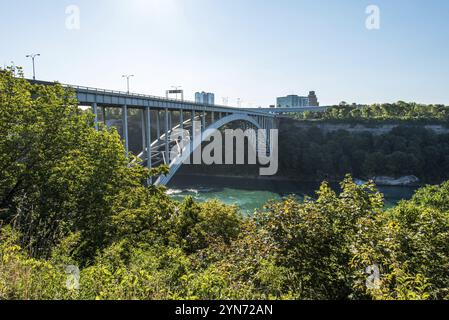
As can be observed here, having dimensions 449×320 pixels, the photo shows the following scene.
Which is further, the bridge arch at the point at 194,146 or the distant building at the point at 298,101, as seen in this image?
the distant building at the point at 298,101

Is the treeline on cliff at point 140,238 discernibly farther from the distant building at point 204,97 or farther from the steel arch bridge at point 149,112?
the distant building at point 204,97

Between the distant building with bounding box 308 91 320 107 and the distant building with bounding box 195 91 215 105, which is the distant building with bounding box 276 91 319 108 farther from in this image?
the distant building with bounding box 195 91 215 105

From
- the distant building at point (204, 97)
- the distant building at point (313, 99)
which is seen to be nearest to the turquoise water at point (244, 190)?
the distant building at point (204, 97)

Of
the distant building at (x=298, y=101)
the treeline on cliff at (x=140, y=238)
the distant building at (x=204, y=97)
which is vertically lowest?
the treeline on cliff at (x=140, y=238)

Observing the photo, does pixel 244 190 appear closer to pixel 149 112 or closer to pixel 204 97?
pixel 149 112

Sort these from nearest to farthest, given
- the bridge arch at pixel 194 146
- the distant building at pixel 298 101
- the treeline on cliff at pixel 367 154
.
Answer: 1. the bridge arch at pixel 194 146
2. the treeline on cliff at pixel 367 154
3. the distant building at pixel 298 101

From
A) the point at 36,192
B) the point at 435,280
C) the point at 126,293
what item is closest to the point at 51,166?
the point at 36,192

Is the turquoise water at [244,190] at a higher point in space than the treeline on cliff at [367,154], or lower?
lower
